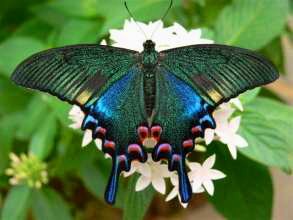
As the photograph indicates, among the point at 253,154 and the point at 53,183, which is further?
the point at 53,183

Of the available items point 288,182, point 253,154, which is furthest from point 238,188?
point 288,182

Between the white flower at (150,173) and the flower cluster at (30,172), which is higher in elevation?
the flower cluster at (30,172)

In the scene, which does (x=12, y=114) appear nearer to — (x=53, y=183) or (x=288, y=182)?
(x=53, y=183)

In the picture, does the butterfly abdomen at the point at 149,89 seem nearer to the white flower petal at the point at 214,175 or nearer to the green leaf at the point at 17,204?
the white flower petal at the point at 214,175

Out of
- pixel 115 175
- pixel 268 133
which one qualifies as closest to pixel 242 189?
pixel 268 133

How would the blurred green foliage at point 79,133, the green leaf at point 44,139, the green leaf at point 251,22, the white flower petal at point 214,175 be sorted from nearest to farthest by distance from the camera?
1. the white flower petal at point 214,175
2. the blurred green foliage at point 79,133
3. the green leaf at point 251,22
4. the green leaf at point 44,139

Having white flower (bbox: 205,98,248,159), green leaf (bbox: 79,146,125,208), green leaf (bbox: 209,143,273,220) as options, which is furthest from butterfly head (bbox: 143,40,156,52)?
green leaf (bbox: 79,146,125,208)

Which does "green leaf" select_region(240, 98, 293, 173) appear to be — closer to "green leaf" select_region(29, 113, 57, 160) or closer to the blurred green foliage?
the blurred green foliage

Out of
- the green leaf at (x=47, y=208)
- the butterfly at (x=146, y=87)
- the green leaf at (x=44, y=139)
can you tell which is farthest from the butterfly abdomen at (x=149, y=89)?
the green leaf at (x=47, y=208)
